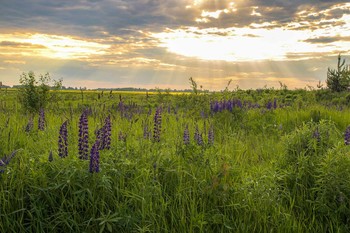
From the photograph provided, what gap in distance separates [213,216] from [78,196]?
1.45m

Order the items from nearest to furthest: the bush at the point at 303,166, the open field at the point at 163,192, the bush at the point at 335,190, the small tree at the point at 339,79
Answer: the open field at the point at 163,192, the bush at the point at 335,190, the bush at the point at 303,166, the small tree at the point at 339,79

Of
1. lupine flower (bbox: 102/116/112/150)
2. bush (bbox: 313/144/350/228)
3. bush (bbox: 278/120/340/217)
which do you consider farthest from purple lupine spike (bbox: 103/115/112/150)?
bush (bbox: 313/144/350/228)

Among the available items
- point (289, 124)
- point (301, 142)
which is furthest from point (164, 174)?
point (289, 124)

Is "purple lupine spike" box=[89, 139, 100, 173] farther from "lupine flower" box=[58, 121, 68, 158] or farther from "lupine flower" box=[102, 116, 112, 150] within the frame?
"lupine flower" box=[102, 116, 112, 150]

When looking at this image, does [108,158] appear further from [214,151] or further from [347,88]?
[347,88]

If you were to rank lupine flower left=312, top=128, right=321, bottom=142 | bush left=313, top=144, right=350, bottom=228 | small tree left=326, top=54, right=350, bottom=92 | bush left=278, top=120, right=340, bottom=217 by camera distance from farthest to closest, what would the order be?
small tree left=326, top=54, right=350, bottom=92 → lupine flower left=312, top=128, right=321, bottom=142 → bush left=278, top=120, right=340, bottom=217 → bush left=313, top=144, right=350, bottom=228

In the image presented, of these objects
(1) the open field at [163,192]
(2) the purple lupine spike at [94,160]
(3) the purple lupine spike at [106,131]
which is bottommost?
(1) the open field at [163,192]

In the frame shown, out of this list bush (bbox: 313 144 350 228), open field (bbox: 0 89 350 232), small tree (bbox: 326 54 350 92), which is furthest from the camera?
small tree (bbox: 326 54 350 92)

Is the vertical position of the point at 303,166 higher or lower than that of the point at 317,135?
lower

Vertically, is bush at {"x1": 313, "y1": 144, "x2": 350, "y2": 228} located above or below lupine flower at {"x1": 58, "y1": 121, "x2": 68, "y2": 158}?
below

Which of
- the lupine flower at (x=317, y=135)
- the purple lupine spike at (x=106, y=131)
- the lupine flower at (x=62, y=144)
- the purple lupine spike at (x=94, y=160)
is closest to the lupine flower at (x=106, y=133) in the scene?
the purple lupine spike at (x=106, y=131)

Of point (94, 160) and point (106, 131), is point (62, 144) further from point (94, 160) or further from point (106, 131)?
point (94, 160)

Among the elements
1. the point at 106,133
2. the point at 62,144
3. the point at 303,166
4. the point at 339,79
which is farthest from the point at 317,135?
the point at 339,79

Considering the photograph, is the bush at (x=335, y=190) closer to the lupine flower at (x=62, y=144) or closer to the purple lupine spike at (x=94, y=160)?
the purple lupine spike at (x=94, y=160)
